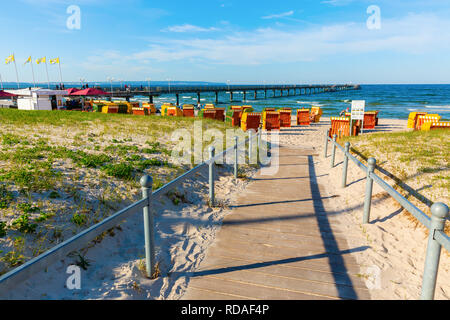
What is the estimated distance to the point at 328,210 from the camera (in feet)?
18.0

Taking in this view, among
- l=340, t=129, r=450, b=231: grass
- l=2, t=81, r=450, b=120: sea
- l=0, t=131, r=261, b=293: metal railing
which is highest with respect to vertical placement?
l=2, t=81, r=450, b=120: sea

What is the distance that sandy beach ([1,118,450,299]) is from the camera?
9.95 ft

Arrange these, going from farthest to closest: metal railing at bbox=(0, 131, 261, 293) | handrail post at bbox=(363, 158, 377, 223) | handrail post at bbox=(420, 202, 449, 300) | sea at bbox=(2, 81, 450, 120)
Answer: sea at bbox=(2, 81, 450, 120)
handrail post at bbox=(363, 158, 377, 223)
handrail post at bbox=(420, 202, 449, 300)
metal railing at bbox=(0, 131, 261, 293)

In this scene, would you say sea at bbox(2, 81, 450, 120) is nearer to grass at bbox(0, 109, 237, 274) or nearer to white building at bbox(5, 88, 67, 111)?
white building at bbox(5, 88, 67, 111)

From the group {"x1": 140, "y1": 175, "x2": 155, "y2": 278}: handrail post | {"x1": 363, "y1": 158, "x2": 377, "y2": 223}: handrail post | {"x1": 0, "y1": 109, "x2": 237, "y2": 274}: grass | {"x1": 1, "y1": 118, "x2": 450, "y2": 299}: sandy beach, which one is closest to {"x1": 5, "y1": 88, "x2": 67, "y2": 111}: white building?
{"x1": 0, "y1": 109, "x2": 237, "y2": 274}: grass

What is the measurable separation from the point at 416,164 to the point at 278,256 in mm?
4916

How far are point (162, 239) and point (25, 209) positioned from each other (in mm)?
1957

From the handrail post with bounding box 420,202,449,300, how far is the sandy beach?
0.60 m

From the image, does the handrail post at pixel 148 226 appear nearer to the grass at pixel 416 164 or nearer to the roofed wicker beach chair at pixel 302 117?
the grass at pixel 416 164

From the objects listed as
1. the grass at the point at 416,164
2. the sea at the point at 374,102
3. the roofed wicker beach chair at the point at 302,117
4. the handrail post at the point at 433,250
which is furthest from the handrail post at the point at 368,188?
the sea at the point at 374,102

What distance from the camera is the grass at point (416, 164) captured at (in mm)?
5340

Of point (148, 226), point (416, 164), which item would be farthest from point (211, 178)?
point (416, 164)

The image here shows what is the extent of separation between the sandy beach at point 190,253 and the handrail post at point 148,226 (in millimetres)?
154
